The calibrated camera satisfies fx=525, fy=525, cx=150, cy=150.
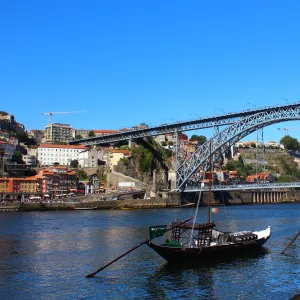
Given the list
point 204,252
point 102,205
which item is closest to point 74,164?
point 102,205

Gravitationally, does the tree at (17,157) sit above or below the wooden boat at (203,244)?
above

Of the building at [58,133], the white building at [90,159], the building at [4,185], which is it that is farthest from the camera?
the building at [58,133]

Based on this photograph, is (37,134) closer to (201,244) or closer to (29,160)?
(29,160)

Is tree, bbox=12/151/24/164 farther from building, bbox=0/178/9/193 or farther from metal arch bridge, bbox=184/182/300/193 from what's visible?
metal arch bridge, bbox=184/182/300/193

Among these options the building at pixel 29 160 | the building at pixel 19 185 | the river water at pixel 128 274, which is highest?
the building at pixel 29 160

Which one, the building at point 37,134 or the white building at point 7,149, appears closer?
the white building at point 7,149

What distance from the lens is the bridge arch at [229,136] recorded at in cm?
6256

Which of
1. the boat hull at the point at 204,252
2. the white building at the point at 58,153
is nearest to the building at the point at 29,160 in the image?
the white building at the point at 58,153

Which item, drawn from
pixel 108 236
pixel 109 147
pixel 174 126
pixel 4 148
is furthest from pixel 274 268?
pixel 109 147

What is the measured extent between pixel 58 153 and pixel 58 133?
24.4 metres

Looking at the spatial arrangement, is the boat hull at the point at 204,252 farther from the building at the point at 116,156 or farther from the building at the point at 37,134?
the building at the point at 37,134

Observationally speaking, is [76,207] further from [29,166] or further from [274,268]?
[274,268]

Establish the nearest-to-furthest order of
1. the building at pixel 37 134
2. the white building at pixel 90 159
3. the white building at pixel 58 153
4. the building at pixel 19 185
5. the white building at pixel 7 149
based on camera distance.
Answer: the building at pixel 19 185, the white building at pixel 7 149, the white building at pixel 90 159, the white building at pixel 58 153, the building at pixel 37 134

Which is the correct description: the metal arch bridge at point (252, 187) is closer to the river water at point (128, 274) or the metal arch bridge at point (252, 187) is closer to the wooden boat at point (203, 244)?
the river water at point (128, 274)
